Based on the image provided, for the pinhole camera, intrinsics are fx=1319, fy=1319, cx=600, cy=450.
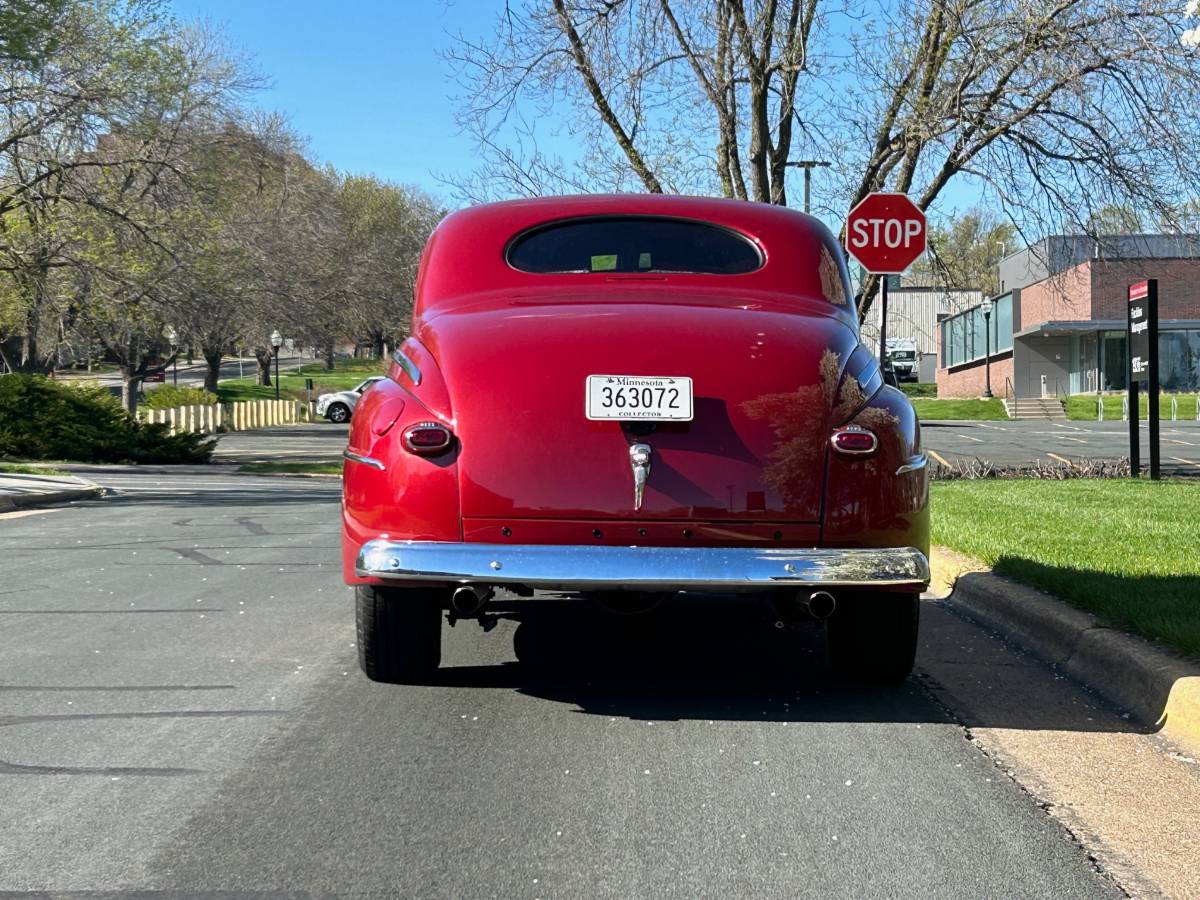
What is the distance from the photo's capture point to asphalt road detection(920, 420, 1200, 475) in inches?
804

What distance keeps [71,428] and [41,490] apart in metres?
9.08

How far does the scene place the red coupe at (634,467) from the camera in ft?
14.9

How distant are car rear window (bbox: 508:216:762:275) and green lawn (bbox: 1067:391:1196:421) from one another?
4047 centimetres

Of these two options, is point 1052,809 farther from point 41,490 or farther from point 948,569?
point 41,490

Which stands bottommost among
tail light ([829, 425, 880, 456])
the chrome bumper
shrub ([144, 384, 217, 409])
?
the chrome bumper

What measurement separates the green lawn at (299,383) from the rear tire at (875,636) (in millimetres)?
51389

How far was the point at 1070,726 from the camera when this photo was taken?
193 inches

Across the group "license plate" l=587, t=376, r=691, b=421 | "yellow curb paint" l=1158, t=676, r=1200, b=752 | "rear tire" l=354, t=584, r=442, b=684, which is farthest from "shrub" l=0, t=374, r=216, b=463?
"yellow curb paint" l=1158, t=676, r=1200, b=752

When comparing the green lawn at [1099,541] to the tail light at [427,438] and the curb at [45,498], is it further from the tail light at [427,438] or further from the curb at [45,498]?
the curb at [45,498]

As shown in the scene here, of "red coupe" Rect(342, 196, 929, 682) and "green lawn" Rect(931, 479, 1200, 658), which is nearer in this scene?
"red coupe" Rect(342, 196, 929, 682)

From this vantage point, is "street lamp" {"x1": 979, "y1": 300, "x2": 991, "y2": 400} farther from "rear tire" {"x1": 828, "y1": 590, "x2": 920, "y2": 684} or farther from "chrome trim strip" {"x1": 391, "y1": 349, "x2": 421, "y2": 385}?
"chrome trim strip" {"x1": 391, "y1": 349, "x2": 421, "y2": 385}

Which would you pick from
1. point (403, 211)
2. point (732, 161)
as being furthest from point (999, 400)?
point (403, 211)

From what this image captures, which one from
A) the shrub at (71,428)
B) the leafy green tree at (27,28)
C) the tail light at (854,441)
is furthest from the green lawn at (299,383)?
the tail light at (854,441)

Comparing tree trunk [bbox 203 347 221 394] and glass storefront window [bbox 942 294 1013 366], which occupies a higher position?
glass storefront window [bbox 942 294 1013 366]
